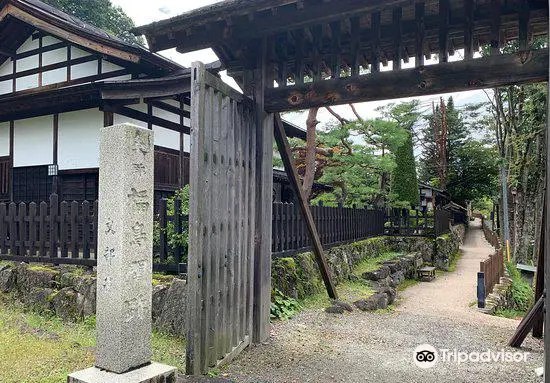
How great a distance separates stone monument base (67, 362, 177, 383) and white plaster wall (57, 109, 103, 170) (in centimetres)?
936

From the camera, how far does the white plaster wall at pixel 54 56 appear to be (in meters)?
12.8

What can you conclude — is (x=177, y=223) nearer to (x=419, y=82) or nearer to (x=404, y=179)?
Answer: (x=419, y=82)

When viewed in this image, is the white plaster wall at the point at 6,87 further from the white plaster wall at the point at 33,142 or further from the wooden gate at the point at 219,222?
the wooden gate at the point at 219,222

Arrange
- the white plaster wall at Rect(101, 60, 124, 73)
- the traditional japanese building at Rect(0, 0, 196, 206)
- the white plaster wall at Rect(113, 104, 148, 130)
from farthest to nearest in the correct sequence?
the white plaster wall at Rect(101, 60, 124, 73)
the white plaster wall at Rect(113, 104, 148, 130)
the traditional japanese building at Rect(0, 0, 196, 206)

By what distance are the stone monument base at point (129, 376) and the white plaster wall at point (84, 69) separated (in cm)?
1086

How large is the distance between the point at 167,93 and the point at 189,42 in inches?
184

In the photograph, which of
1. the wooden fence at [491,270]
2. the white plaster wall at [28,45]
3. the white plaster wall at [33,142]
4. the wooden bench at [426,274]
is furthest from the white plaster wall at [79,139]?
the wooden bench at [426,274]

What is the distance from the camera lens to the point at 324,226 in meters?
12.5

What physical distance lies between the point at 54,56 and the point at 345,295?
1129 centimetres

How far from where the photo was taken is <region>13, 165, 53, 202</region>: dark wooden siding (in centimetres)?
1288

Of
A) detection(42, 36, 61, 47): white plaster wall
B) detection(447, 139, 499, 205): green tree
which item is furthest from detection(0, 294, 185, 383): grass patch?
detection(447, 139, 499, 205): green tree

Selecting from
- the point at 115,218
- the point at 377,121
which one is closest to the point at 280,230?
the point at 115,218

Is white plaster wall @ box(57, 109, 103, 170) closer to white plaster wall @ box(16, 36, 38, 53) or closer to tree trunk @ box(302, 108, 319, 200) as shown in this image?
white plaster wall @ box(16, 36, 38, 53)

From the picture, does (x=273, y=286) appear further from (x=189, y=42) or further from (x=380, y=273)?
(x=380, y=273)
